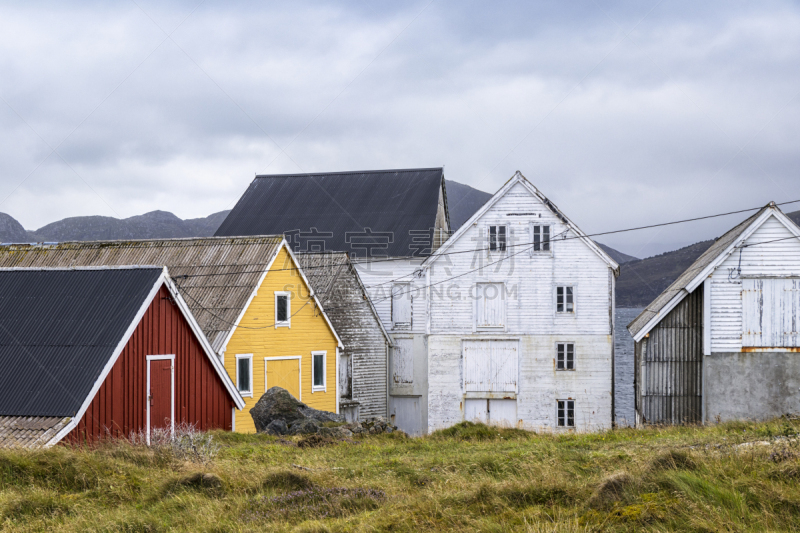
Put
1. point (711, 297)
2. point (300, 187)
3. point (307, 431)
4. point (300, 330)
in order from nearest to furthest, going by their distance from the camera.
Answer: point (307, 431)
point (711, 297)
point (300, 330)
point (300, 187)

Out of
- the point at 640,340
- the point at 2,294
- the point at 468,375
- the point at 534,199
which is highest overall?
the point at 534,199

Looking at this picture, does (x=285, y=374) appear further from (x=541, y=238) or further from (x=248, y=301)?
(x=541, y=238)

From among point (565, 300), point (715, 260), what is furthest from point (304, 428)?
point (565, 300)

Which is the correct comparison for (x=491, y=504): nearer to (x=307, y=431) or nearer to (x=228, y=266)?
(x=307, y=431)

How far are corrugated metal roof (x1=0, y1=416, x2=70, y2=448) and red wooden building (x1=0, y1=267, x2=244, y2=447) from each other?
0.02 m

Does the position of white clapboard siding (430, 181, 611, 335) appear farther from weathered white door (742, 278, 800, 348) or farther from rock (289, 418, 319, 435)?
rock (289, 418, 319, 435)

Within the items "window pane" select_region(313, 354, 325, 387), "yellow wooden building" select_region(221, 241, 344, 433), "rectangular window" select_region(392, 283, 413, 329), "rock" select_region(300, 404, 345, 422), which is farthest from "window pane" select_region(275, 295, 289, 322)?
"rectangular window" select_region(392, 283, 413, 329)

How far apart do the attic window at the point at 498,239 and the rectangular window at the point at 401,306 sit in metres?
6.58

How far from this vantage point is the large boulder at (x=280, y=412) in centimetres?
2064

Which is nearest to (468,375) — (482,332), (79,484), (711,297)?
(482,332)

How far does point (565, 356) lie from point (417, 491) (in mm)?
25745

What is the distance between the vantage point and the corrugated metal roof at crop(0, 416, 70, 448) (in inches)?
517

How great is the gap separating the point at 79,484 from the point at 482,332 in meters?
26.0

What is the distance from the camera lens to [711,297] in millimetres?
26359
